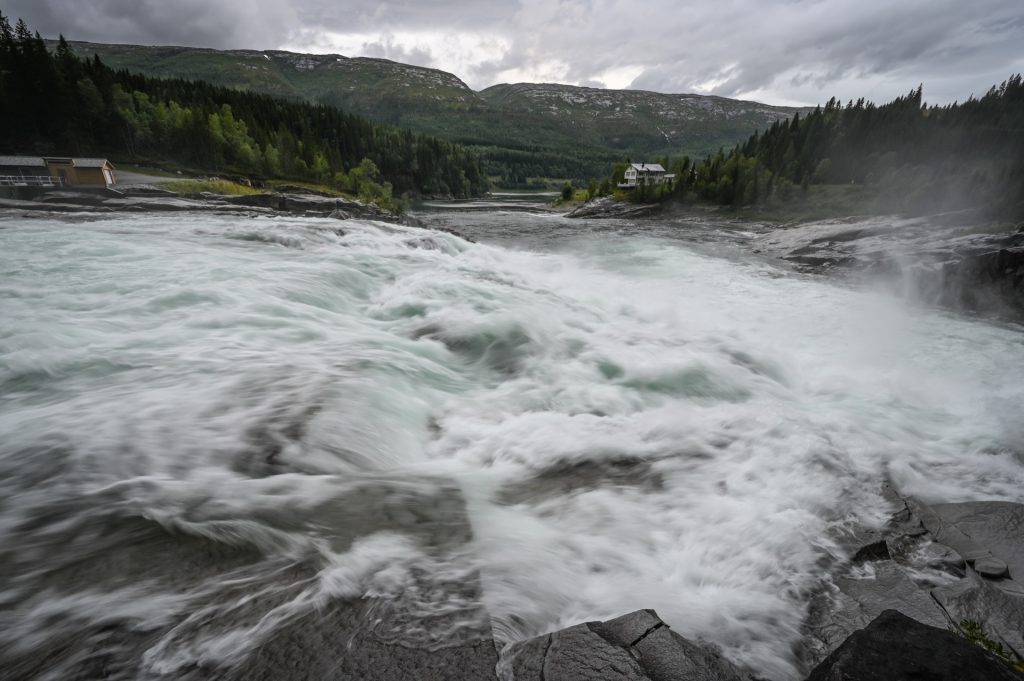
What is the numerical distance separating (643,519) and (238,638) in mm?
3366

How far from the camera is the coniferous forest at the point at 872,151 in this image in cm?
5991

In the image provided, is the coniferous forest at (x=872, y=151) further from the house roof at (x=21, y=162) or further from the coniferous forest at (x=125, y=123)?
the house roof at (x=21, y=162)

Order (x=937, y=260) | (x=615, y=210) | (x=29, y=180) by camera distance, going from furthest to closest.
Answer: (x=615, y=210) → (x=29, y=180) → (x=937, y=260)

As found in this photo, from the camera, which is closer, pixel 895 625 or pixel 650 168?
pixel 895 625

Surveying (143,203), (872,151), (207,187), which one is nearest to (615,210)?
(872,151)

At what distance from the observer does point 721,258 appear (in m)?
27.1

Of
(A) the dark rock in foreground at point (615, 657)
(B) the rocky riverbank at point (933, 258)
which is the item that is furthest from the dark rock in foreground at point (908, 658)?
(B) the rocky riverbank at point (933, 258)

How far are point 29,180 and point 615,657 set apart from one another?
5631 centimetres

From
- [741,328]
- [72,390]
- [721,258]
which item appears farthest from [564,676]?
[721,258]

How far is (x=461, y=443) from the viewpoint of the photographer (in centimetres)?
561

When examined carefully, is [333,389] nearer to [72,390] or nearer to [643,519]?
[72,390]

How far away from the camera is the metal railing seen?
3503 cm

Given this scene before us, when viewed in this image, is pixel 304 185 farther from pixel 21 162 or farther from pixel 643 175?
pixel 643 175

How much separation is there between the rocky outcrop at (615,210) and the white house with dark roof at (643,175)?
18.4 metres
